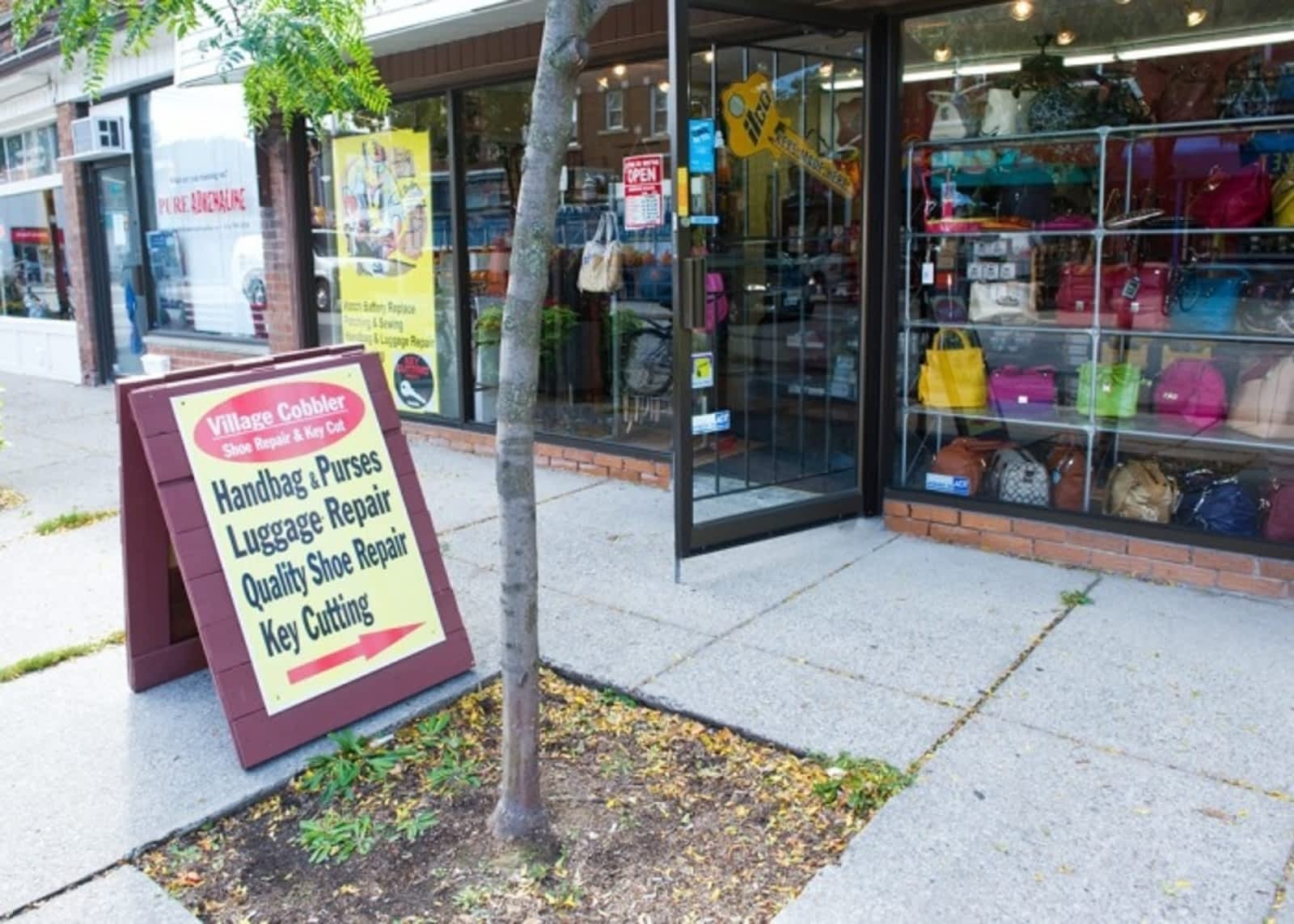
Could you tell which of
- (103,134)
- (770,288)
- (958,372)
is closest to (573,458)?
(770,288)

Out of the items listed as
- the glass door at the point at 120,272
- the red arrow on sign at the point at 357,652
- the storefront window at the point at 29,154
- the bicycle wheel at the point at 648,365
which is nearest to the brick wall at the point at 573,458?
the bicycle wheel at the point at 648,365

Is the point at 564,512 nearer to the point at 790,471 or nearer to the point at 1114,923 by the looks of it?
the point at 790,471

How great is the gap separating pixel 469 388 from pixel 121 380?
401 centimetres

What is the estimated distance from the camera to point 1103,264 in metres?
5.11

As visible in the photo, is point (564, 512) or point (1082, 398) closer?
point (1082, 398)

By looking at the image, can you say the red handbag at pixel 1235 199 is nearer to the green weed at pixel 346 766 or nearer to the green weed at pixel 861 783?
the green weed at pixel 861 783

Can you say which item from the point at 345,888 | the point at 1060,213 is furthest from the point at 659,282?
the point at 345,888

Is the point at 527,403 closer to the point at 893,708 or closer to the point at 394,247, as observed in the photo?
the point at 893,708

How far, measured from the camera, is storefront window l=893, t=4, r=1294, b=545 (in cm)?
472

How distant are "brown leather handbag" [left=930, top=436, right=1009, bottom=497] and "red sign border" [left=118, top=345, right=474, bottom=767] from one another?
274cm

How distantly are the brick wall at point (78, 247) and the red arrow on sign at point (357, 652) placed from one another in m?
9.13

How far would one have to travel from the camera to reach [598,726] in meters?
3.56

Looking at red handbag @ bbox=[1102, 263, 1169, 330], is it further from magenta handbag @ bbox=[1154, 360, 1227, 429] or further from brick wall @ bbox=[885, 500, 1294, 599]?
brick wall @ bbox=[885, 500, 1294, 599]

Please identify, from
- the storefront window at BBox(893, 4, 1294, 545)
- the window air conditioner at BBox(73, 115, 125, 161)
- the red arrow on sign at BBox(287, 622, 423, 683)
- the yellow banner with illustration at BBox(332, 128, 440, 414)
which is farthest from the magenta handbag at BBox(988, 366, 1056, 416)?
the window air conditioner at BBox(73, 115, 125, 161)
